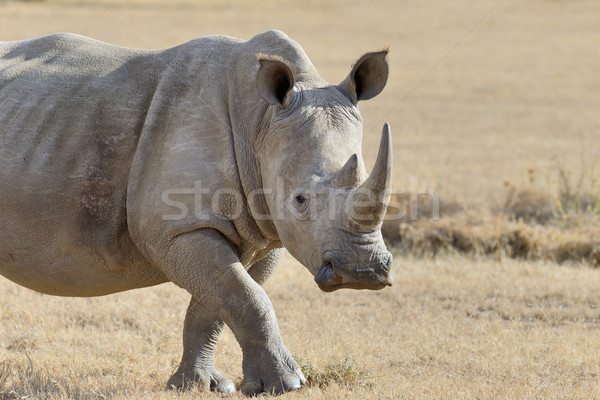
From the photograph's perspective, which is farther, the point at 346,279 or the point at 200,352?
the point at 200,352

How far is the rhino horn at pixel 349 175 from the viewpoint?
488 cm

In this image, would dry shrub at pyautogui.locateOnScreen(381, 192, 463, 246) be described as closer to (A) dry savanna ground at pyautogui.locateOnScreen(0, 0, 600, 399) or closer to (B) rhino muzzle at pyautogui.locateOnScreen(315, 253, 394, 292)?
(A) dry savanna ground at pyautogui.locateOnScreen(0, 0, 600, 399)

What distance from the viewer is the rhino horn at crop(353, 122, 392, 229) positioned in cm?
474

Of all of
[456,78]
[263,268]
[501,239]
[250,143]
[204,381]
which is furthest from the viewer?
[456,78]

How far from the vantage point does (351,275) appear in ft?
15.9

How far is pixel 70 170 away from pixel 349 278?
75.3 inches

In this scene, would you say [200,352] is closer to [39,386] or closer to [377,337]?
[39,386]

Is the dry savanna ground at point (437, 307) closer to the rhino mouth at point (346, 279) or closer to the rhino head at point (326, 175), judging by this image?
the rhino mouth at point (346, 279)

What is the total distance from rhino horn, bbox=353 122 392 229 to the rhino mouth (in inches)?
10.5

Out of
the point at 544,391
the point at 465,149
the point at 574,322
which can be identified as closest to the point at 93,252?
the point at 544,391

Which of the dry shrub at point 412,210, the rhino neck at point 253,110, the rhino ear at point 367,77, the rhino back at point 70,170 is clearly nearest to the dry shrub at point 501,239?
the dry shrub at point 412,210

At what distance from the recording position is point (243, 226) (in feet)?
17.9

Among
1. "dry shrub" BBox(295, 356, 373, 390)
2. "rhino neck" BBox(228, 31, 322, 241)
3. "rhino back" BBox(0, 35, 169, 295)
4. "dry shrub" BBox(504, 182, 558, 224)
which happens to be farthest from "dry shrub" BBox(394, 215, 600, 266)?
"rhino back" BBox(0, 35, 169, 295)

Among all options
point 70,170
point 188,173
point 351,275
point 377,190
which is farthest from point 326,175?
point 70,170
